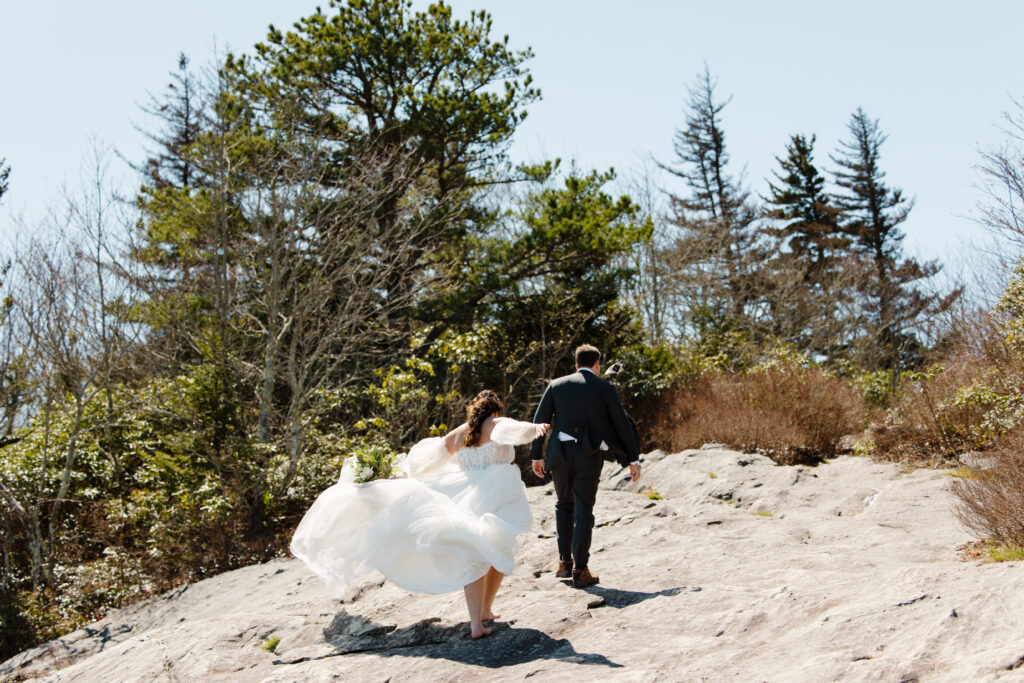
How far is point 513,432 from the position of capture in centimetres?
590

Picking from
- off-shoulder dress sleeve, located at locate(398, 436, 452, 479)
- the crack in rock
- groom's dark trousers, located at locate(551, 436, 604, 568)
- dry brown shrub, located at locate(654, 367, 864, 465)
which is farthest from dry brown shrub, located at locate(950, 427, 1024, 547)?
dry brown shrub, located at locate(654, 367, 864, 465)

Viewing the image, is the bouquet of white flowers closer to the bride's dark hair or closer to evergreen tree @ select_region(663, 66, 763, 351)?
the bride's dark hair

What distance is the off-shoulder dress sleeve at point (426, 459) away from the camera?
6.27 meters

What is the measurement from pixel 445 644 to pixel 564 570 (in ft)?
5.28

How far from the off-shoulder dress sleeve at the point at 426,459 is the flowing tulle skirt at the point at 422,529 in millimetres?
92

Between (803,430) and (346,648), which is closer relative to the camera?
(346,648)

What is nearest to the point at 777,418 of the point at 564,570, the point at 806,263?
the point at 564,570

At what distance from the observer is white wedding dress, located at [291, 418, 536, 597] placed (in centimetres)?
559

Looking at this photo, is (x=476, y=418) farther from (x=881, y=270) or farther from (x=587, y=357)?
(x=881, y=270)

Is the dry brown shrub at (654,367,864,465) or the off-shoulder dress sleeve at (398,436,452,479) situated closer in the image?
the off-shoulder dress sleeve at (398,436,452,479)

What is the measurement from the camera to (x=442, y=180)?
64.2 ft

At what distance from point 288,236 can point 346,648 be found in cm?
1055

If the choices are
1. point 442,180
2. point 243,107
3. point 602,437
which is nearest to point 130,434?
point 243,107

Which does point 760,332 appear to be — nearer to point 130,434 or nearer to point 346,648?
point 130,434
